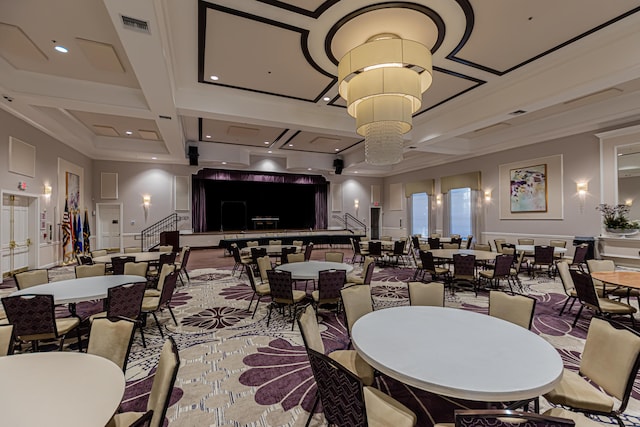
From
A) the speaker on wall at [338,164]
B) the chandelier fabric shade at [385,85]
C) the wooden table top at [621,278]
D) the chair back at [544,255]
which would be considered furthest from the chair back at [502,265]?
the speaker on wall at [338,164]

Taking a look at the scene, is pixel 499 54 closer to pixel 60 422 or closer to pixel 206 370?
pixel 206 370

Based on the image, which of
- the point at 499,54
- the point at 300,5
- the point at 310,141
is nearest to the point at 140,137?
the point at 310,141

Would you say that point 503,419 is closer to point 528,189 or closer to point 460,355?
point 460,355

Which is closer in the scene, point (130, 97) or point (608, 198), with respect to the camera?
point (130, 97)

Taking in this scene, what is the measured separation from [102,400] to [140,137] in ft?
40.0

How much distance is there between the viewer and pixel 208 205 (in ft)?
54.3

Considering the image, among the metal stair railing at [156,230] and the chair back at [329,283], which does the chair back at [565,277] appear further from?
the metal stair railing at [156,230]

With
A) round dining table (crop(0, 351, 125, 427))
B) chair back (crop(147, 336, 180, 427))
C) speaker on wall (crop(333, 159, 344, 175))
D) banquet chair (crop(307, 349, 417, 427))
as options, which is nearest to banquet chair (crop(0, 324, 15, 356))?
round dining table (crop(0, 351, 125, 427))

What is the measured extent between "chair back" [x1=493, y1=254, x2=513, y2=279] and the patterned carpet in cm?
58

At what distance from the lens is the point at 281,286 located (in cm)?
416

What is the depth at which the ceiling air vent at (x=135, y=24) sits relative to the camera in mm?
3658

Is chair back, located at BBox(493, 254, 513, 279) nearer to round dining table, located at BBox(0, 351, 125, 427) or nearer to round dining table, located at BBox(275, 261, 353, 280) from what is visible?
round dining table, located at BBox(275, 261, 353, 280)

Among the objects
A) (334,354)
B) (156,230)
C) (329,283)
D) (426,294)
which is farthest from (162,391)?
(156,230)

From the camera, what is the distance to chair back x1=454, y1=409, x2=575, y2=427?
1142 mm
